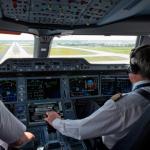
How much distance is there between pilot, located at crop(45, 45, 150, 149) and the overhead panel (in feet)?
1.55

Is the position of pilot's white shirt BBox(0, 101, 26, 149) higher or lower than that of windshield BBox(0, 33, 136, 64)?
lower

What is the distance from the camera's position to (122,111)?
63.0 inches

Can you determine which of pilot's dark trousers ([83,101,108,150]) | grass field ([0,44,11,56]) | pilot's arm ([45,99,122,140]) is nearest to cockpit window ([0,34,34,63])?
grass field ([0,44,11,56])

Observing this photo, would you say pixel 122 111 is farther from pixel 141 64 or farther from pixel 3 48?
pixel 3 48

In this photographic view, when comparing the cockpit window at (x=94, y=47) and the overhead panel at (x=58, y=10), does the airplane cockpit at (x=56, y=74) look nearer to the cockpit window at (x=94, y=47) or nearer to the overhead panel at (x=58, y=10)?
the overhead panel at (x=58, y=10)

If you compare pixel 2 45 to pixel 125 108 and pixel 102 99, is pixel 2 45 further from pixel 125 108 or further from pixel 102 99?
pixel 125 108

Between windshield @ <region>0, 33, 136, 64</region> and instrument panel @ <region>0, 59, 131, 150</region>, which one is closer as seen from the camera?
instrument panel @ <region>0, 59, 131, 150</region>

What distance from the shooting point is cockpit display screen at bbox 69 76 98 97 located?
2.68m

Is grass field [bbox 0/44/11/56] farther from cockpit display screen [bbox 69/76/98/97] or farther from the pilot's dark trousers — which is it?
the pilot's dark trousers

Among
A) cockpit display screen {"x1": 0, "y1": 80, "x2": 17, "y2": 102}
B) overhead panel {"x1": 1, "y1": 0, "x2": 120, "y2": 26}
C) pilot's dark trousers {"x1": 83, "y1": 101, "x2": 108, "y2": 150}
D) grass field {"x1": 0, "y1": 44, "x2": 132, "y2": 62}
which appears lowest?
pilot's dark trousers {"x1": 83, "y1": 101, "x2": 108, "y2": 150}

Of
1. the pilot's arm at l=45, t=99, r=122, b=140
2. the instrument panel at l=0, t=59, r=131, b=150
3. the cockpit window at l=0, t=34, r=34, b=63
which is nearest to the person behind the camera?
the pilot's arm at l=45, t=99, r=122, b=140

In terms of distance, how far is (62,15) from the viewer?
7.45 feet

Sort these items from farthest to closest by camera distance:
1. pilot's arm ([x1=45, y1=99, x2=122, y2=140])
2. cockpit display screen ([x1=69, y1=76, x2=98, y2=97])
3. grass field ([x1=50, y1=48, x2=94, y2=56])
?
1. grass field ([x1=50, y1=48, x2=94, y2=56])
2. cockpit display screen ([x1=69, y1=76, x2=98, y2=97])
3. pilot's arm ([x1=45, y1=99, x2=122, y2=140])

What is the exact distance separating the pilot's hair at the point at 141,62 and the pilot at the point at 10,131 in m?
0.72
